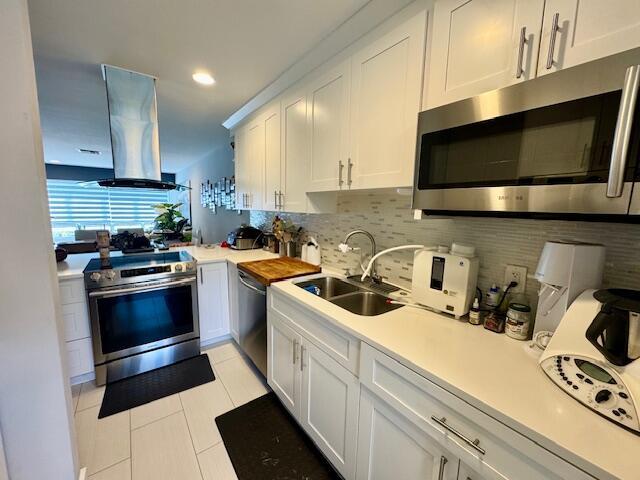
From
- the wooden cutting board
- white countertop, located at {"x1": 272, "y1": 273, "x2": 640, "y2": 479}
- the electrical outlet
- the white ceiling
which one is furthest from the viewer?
the wooden cutting board

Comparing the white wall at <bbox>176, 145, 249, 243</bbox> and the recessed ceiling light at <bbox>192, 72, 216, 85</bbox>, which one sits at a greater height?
the recessed ceiling light at <bbox>192, 72, 216, 85</bbox>

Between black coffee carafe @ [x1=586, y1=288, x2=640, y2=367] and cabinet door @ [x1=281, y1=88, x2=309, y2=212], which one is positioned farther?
cabinet door @ [x1=281, y1=88, x2=309, y2=212]

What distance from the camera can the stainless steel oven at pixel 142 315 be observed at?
1.87 metres

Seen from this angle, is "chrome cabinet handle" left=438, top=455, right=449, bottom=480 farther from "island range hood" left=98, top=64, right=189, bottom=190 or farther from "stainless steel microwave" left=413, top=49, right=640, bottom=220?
"island range hood" left=98, top=64, right=189, bottom=190

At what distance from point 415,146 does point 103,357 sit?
2555 mm

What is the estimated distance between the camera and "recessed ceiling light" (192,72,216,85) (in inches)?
74.5

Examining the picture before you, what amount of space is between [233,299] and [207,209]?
3.30 m

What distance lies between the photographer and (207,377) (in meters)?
2.05

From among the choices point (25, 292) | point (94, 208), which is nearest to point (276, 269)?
point (25, 292)

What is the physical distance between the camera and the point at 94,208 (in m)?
6.39

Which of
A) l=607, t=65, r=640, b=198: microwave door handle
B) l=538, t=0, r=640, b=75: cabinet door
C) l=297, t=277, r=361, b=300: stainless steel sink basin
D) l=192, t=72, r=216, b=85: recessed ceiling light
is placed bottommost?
l=297, t=277, r=361, b=300: stainless steel sink basin

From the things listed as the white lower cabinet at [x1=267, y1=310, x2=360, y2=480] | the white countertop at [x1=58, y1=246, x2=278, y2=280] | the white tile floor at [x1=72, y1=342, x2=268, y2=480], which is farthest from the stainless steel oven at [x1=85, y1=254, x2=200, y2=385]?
the white lower cabinet at [x1=267, y1=310, x2=360, y2=480]

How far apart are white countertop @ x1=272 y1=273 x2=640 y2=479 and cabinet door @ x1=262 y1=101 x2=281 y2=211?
1.28m

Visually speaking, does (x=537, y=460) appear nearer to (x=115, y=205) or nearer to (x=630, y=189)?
(x=630, y=189)
